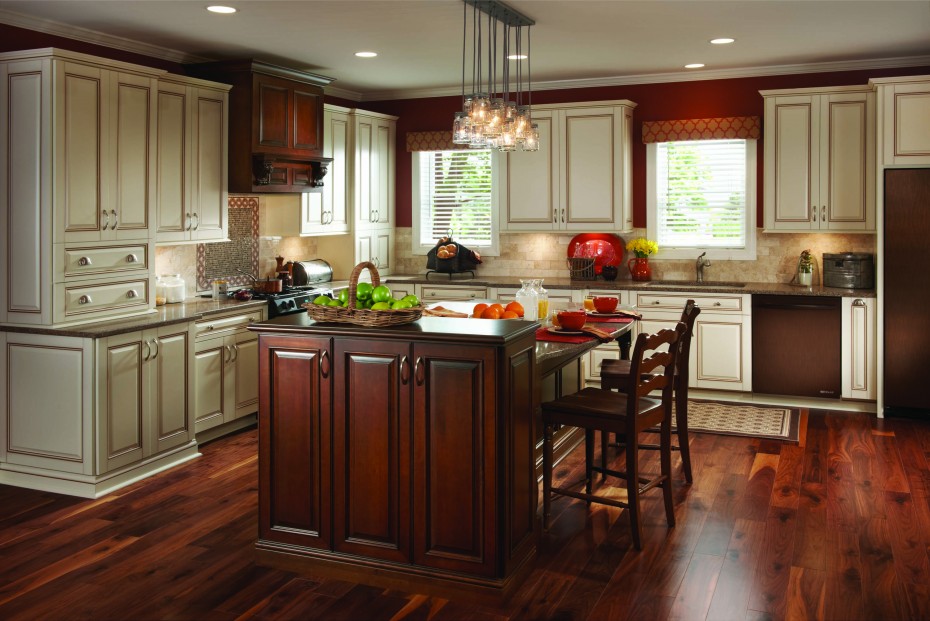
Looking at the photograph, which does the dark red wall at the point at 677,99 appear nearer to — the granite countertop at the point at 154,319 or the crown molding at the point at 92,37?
the crown molding at the point at 92,37

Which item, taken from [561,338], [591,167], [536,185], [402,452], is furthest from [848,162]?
[402,452]

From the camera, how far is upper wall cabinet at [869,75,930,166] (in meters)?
6.09

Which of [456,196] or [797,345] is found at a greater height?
[456,196]

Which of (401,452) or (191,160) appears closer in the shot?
(401,452)

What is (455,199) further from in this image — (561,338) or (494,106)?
(561,338)

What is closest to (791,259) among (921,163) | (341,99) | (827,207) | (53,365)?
(827,207)

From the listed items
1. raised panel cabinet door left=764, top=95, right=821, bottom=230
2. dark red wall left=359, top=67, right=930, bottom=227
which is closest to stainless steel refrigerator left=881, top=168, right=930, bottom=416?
raised panel cabinet door left=764, top=95, right=821, bottom=230

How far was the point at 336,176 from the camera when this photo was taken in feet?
24.0

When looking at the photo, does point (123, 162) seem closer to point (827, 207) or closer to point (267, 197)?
point (267, 197)

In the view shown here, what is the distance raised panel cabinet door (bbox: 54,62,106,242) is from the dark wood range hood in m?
1.29

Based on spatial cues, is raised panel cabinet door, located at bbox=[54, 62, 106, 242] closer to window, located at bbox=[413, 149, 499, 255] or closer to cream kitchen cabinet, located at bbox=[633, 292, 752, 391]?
window, located at bbox=[413, 149, 499, 255]

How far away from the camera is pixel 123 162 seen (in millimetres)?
5047

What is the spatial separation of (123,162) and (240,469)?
1.86 metres

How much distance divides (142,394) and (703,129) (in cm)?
469
